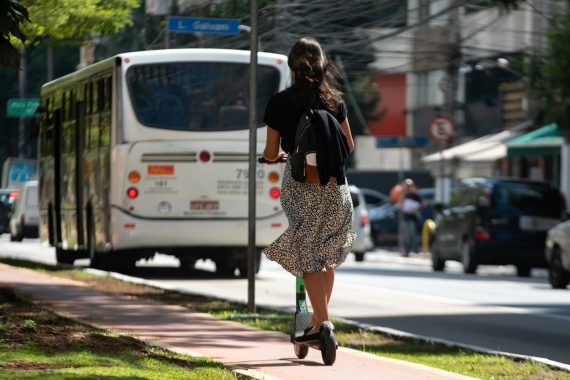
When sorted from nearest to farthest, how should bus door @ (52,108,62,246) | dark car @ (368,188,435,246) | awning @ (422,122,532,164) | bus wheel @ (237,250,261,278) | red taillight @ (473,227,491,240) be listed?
1. bus wheel @ (237,250,261,278)
2. bus door @ (52,108,62,246)
3. red taillight @ (473,227,491,240)
4. awning @ (422,122,532,164)
5. dark car @ (368,188,435,246)

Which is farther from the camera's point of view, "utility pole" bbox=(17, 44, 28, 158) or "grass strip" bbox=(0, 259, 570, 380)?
Answer: "utility pole" bbox=(17, 44, 28, 158)

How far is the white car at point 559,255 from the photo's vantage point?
21688mm

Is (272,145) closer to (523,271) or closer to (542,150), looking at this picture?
(523,271)

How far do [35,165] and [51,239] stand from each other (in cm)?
308

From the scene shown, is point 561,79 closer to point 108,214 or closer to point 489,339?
point 108,214

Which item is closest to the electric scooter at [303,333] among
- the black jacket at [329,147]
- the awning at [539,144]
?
the black jacket at [329,147]

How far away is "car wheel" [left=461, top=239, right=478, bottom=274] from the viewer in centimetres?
2712

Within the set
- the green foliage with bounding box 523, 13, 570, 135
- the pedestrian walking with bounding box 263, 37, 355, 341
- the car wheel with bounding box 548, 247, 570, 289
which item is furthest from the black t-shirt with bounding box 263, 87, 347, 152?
the green foliage with bounding box 523, 13, 570, 135

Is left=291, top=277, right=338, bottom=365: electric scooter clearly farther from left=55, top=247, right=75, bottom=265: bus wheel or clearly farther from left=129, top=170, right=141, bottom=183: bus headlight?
left=55, top=247, right=75, bottom=265: bus wheel

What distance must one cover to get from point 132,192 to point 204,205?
1037 mm

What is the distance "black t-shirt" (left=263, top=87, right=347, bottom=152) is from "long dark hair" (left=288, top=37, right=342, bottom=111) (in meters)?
0.05

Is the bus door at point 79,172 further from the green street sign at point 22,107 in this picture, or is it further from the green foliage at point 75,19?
the green foliage at point 75,19

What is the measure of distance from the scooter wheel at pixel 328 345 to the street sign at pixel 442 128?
27662 mm

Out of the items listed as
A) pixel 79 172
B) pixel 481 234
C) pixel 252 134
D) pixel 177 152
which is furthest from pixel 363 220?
pixel 252 134
